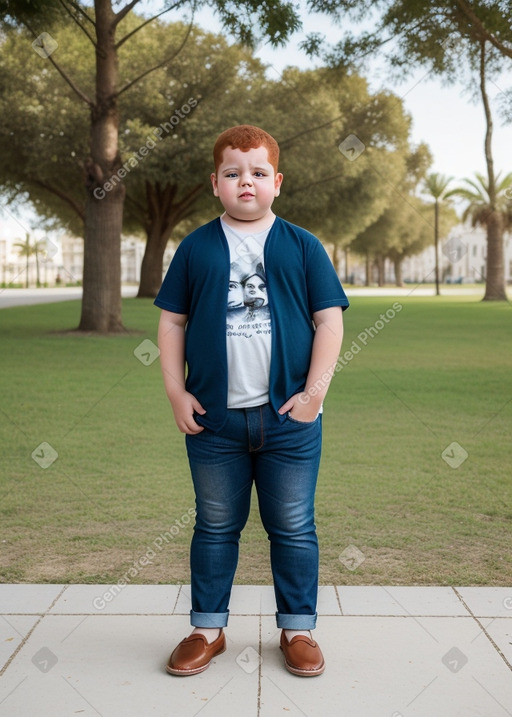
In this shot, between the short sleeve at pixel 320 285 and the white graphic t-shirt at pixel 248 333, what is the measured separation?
15cm

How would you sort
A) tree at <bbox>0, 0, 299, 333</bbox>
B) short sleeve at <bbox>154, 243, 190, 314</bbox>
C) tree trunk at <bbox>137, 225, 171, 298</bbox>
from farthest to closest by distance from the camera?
tree trunk at <bbox>137, 225, 171, 298</bbox>, tree at <bbox>0, 0, 299, 333</bbox>, short sleeve at <bbox>154, 243, 190, 314</bbox>

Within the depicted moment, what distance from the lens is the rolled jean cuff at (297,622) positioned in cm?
284

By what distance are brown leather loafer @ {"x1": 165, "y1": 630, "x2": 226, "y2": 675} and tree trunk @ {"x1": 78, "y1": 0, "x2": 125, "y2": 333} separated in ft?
41.4

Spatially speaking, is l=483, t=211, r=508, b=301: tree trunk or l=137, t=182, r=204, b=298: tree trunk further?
l=483, t=211, r=508, b=301: tree trunk

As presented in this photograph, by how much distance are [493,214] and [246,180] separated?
139ft

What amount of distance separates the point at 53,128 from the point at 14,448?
18.1 m

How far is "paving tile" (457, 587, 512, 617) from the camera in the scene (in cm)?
319

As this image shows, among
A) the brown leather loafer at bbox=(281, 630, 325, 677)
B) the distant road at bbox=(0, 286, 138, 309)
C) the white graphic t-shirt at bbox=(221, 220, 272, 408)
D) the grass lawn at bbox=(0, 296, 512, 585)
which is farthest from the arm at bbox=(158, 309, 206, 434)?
the distant road at bbox=(0, 286, 138, 309)

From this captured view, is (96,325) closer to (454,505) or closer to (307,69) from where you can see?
(454,505)

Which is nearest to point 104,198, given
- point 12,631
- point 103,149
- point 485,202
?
point 103,149

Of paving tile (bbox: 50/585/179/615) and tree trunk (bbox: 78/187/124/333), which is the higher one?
tree trunk (bbox: 78/187/124/333)

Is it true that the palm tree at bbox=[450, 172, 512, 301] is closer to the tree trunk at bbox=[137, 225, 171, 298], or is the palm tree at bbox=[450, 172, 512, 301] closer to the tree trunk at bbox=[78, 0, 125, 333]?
the tree trunk at bbox=[137, 225, 171, 298]

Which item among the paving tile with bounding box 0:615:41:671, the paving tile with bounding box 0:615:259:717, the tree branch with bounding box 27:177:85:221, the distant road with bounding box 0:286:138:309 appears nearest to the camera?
the paving tile with bounding box 0:615:259:717

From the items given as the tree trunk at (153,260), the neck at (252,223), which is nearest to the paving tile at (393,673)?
the neck at (252,223)
